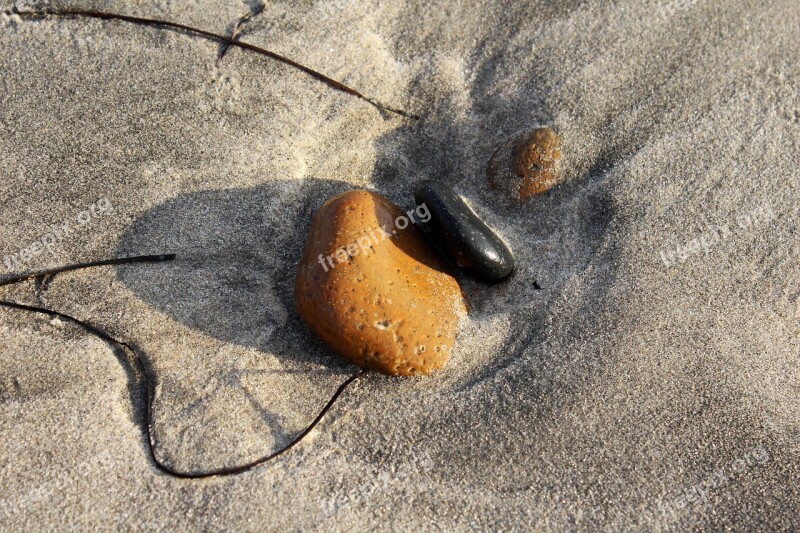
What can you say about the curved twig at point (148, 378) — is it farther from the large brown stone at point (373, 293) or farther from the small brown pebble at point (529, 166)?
the small brown pebble at point (529, 166)

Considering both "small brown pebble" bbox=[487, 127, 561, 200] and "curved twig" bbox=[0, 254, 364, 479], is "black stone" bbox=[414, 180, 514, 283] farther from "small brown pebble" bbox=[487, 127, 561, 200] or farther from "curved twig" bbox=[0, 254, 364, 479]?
"curved twig" bbox=[0, 254, 364, 479]

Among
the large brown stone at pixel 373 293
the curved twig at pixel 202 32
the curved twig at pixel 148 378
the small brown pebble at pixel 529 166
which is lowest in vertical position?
the curved twig at pixel 148 378

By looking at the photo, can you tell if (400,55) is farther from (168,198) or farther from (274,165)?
(168,198)

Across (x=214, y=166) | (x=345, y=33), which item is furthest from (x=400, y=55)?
(x=214, y=166)

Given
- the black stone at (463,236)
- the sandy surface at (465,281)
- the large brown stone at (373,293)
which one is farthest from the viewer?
the black stone at (463,236)

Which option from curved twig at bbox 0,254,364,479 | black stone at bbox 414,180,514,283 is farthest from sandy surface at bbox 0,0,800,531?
black stone at bbox 414,180,514,283

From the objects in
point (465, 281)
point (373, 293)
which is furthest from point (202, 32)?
point (465, 281)

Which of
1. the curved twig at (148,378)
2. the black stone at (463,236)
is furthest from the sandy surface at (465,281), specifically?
the black stone at (463,236)
